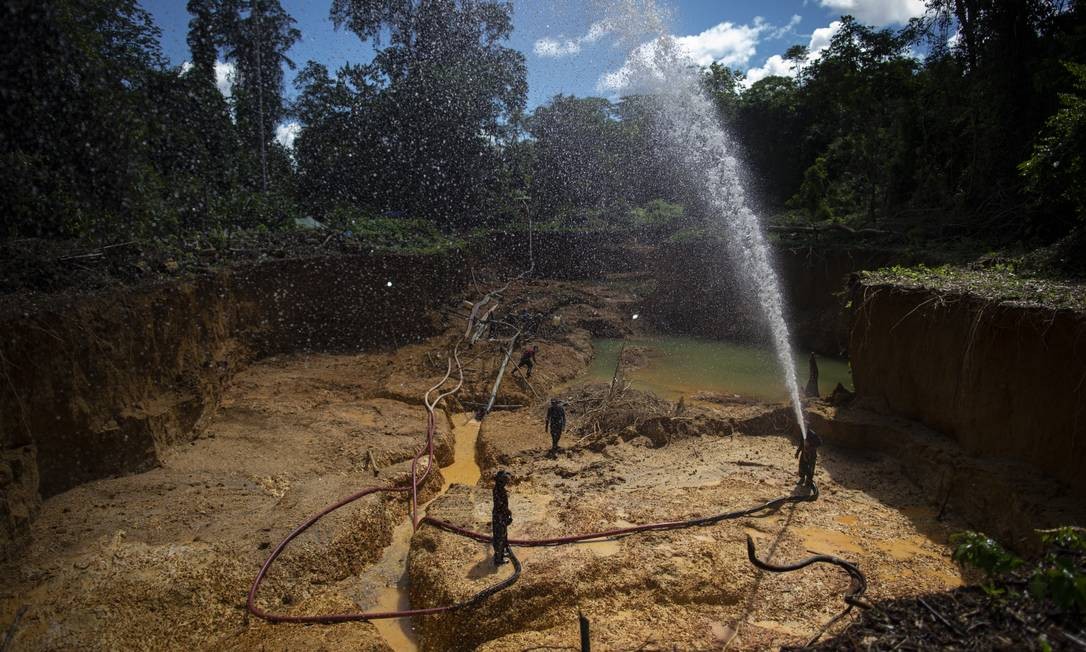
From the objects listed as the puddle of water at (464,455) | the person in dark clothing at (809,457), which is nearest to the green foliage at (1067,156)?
the person in dark clothing at (809,457)

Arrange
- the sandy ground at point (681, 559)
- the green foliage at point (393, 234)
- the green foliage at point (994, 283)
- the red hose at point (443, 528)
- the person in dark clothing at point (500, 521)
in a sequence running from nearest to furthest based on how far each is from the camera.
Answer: the sandy ground at point (681, 559)
the red hose at point (443, 528)
the person in dark clothing at point (500, 521)
the green foliage at point (994, 283)
the green foliage at point (393, 234)

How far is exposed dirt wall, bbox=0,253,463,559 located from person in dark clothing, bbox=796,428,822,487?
7.91 metres

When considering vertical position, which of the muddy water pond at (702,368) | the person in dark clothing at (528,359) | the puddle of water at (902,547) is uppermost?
the person in dark clothing at (528,359)

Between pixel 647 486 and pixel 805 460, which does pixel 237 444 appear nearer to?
pixel 647 486

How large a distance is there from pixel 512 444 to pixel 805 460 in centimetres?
430

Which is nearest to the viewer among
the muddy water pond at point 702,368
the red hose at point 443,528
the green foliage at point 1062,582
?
the green foliage at point 1062,582

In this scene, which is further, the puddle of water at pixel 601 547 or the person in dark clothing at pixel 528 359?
the person in dark clothing at pixel 528 359

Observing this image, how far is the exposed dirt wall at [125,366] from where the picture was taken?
5.94 metres

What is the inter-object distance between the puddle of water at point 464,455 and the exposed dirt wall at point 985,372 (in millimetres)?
6110

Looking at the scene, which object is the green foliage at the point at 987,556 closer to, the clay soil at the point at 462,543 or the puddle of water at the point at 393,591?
the clay soil at the point at 462,543

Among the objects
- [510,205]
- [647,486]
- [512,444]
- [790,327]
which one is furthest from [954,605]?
[510,205]

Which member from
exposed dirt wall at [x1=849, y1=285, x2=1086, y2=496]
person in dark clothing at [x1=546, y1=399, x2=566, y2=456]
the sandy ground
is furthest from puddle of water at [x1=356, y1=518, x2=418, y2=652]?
exposed dirt wall at [x1=849, y1=285, x2=1086, y2=496]

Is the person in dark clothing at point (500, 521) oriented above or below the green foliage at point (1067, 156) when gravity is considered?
below

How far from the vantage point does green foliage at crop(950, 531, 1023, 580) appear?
2717 mm
